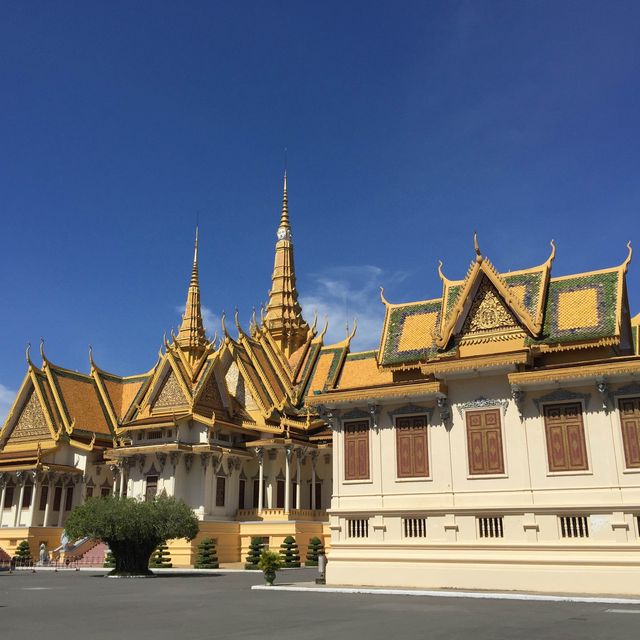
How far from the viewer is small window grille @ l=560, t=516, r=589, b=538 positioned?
1942cm

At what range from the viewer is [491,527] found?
815 inches

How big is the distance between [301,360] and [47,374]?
1632 centimetres

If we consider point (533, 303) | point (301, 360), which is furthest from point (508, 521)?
point (301, 360)

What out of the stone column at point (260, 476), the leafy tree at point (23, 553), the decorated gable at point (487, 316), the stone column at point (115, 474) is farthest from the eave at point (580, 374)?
the leafy tree at point (23, 553)

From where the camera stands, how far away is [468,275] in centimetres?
2352

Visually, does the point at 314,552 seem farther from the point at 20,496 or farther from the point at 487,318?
the point at 20,496

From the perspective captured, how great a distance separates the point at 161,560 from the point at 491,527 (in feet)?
61.3

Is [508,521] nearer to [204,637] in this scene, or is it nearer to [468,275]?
[468,275]

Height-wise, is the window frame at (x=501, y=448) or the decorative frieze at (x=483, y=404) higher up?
the decorative frieze at (x=483, y=404)

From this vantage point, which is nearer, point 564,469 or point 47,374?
point 564,469

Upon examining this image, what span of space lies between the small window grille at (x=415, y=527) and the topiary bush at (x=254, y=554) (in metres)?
12.4

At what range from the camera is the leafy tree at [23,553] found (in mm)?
38125

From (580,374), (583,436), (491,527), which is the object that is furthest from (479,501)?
(580,374)

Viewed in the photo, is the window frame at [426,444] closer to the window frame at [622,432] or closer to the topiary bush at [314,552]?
the window frame at [622,432]
